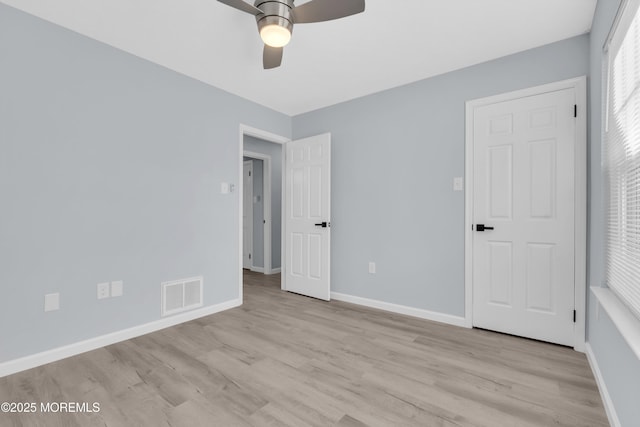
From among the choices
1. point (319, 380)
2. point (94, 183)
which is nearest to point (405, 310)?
point (319, 380)

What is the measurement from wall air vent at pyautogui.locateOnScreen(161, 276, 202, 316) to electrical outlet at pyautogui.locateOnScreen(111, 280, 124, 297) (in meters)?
0.36

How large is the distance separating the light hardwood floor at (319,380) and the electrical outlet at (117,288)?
415 millimetres

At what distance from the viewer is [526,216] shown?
2553mm

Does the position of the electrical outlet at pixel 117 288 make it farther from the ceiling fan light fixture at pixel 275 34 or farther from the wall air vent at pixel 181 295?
the ceiling fan light fixture at pixel 275 34

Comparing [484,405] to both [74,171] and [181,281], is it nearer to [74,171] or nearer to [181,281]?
[181,281]

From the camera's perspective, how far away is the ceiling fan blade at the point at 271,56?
2163 mm

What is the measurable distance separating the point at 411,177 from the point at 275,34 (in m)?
1.99

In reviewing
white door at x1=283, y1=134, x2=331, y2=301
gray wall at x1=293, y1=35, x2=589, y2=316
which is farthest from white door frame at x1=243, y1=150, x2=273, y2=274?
gray wall at x1=293, y1=35, x2=589, y2=316

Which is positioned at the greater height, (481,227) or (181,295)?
(481,227)

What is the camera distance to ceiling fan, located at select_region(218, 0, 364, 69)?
1.71m

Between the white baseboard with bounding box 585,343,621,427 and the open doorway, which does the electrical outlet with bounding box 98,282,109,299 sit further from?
the white baseboard with bounding box 585,343,621,427

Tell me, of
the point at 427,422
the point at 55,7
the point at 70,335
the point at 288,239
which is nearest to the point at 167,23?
the point at 55,7

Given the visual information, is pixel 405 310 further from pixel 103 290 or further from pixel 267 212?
pixel 267 212

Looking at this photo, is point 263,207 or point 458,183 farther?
point 263,207
